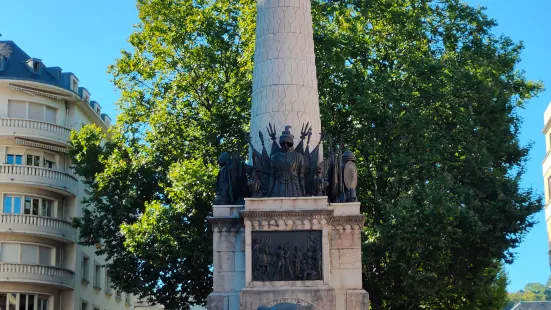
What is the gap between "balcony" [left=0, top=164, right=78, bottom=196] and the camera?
127 ft

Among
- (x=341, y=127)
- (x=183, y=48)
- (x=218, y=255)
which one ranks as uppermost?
(x=183, y=48)

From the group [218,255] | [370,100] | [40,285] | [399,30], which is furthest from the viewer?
[40,285]

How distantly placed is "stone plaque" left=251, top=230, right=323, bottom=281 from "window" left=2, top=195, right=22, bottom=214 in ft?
73.7

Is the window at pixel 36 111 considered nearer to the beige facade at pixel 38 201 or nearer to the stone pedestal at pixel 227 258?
the beige facade at pixel 38 201

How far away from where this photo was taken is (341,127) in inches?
1240

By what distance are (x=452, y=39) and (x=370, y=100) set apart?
6.32 meters

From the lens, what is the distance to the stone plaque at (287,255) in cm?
1880

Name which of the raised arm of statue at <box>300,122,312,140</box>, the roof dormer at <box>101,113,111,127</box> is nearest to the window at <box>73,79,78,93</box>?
the roof dormer at <box>101,113,111,127</box>

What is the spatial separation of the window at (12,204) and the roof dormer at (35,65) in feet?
18.7

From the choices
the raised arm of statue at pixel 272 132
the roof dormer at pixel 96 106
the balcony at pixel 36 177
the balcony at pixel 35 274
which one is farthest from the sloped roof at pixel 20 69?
the raised arm of statue at pixel 272 132

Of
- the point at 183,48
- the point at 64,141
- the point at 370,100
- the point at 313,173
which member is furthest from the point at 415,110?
the point at 64,141

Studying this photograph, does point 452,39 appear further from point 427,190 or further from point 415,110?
point 427,190

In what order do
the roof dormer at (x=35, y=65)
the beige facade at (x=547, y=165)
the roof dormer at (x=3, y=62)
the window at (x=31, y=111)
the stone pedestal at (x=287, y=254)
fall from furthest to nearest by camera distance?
the beige facade at (x=547, y=165) → the roof dormer at (x=35, y=65) → the roof dormer at (x=3, y=62) → the window at (x=31, y=111) → the stone pedestal at (x=287, y=254)

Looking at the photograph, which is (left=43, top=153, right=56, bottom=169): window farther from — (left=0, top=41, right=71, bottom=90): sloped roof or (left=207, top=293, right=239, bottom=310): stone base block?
(left=207, top=293, right=239, bottom=310): stone base block
